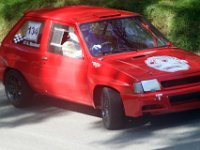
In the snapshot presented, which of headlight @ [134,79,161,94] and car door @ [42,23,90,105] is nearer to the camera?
headlight @ [134,79,161,94]

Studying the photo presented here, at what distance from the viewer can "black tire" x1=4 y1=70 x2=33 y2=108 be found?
11250mm

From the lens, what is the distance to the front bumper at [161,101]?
8898 millimetres

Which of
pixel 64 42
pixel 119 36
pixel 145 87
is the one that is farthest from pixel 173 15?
pixel 145 87

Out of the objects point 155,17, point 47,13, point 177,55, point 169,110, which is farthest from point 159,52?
point 155,17

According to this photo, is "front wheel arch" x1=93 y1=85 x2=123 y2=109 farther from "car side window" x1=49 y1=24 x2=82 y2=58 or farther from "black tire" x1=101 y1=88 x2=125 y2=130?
"car side window" x1=49 y1=24 x2=82 y2=58

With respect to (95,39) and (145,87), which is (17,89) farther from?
(145,87)

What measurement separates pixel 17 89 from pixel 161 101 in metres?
3.24

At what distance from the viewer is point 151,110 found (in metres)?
8.98

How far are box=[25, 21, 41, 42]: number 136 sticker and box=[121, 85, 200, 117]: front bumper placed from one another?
248cm

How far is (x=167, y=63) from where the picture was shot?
31.0ft

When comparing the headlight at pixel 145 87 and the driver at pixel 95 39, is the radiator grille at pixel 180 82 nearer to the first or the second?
the headlight at pixel 145 87

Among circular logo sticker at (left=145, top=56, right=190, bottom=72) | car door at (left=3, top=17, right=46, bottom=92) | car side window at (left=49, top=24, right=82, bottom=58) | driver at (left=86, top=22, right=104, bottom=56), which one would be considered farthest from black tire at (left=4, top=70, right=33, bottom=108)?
circular logo sticker at (left=145, top=56, right=190, bottom=72)

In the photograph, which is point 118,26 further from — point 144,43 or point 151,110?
point 151,110

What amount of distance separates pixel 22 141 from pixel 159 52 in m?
2.33
